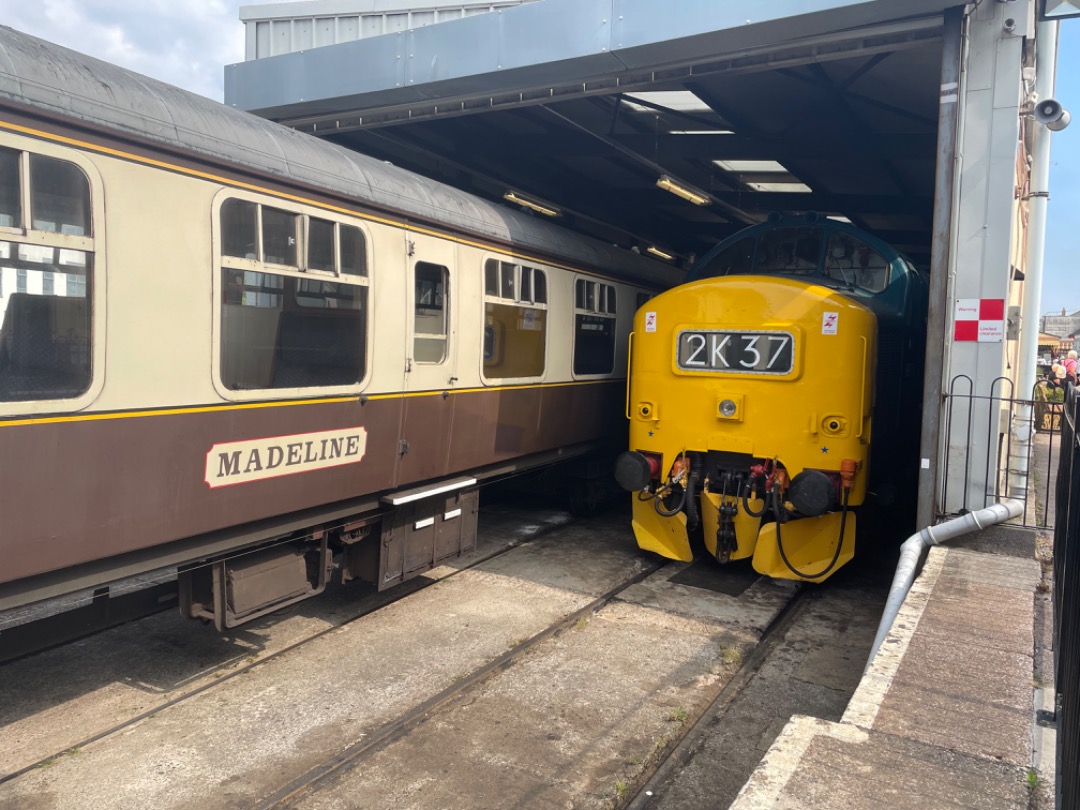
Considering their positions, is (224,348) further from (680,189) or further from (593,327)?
(680,189)

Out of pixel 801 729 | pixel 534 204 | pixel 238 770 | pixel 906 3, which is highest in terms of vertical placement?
pixel 906 3

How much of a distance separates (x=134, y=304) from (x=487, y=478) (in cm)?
386

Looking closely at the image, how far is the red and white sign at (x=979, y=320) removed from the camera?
6324 mm

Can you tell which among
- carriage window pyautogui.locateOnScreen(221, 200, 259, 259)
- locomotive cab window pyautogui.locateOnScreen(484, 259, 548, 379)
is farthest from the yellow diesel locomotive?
carriage window pyautogui.locateOnScreen(221, 200, 259, 259)

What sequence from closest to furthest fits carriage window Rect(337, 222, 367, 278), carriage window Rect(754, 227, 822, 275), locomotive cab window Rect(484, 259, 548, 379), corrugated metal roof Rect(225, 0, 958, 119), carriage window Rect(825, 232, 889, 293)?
1. carriage window Rect(337, 222, 367, 278)
2. corrugated metal roof Rect(225, 0, 958, 119)
3. locomotive cab window Rect(484, 259, 548, 379)
4. carriage window Rect(825, 232, 889, 293)
5. carriage window Rect(754, 227, 822, 275)

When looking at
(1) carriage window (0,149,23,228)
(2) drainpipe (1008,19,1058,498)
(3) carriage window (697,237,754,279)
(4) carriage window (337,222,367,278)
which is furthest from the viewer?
(2) drainpipe (1008,19,1058,498)

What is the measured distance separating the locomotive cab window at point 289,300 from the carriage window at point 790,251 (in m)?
4.63

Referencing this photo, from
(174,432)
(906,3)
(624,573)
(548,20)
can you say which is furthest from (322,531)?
(906,3)

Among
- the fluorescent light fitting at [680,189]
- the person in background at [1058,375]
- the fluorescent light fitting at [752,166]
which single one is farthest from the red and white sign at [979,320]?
the person in background at [1058,375]

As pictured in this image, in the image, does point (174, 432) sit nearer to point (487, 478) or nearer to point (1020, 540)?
point (487, 478)

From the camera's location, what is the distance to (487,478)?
7.32 m

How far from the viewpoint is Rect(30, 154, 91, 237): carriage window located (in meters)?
3.54

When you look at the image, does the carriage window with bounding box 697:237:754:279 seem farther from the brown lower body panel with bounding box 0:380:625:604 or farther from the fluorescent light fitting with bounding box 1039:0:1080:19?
the brown lower body panel with bounding box 0:380:625:604

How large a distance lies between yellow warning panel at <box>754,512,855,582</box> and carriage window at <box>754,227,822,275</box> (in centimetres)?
266
